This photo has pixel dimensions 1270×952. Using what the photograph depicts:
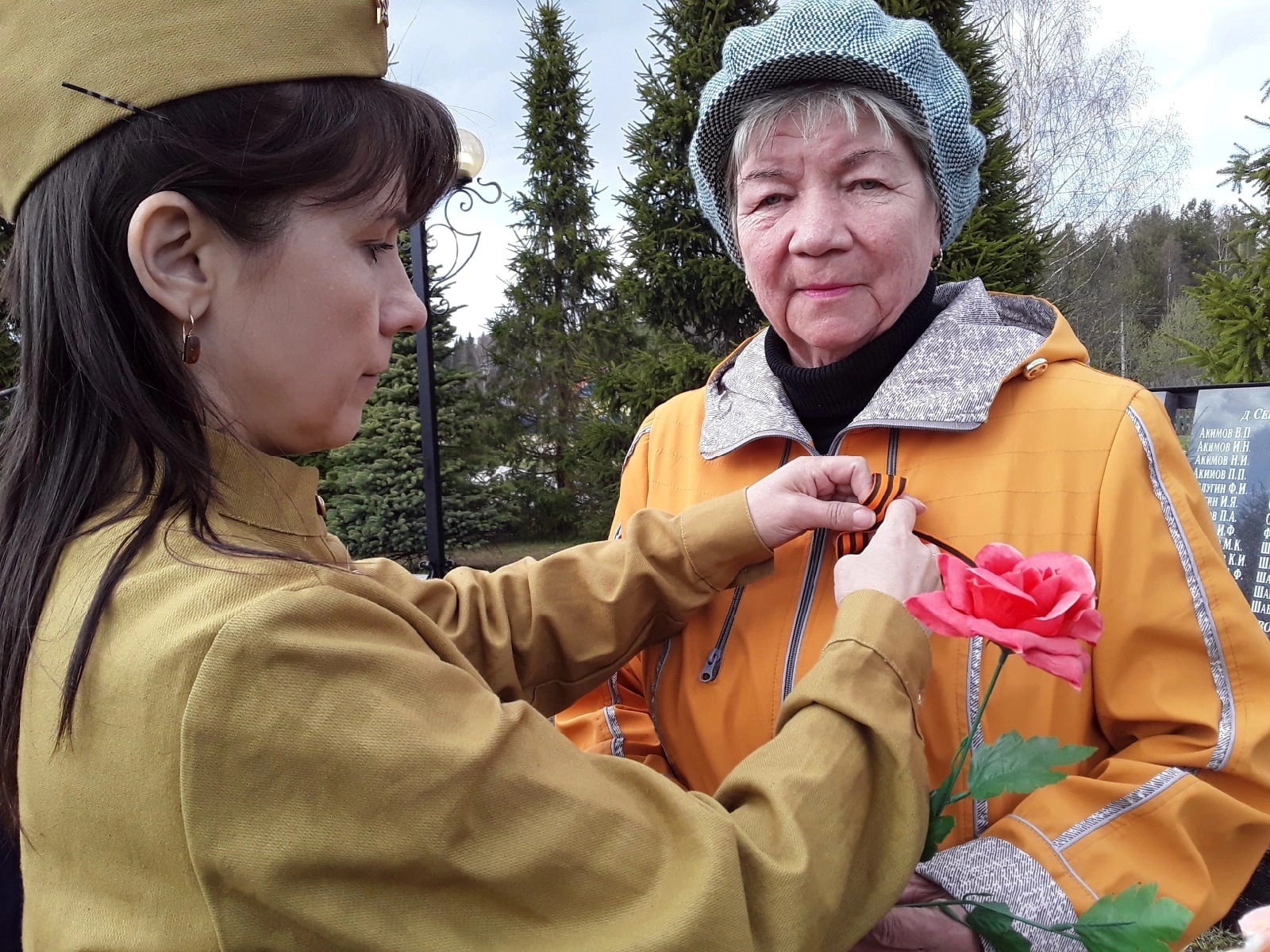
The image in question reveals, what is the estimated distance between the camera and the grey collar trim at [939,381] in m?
1.70

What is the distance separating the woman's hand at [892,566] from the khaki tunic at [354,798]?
0.26 meters

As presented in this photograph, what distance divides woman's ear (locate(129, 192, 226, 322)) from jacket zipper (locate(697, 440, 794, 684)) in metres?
1.14

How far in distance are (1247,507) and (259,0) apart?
4393mm

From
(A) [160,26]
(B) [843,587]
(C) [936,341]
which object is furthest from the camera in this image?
(C) [936,341]

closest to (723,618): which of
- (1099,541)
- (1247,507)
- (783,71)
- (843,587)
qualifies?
(843,587)

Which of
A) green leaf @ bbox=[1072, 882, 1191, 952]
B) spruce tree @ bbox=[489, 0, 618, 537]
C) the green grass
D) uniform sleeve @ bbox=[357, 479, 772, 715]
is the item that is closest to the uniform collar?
uniform sleeve @ bbox=[357, 479, 772, 715]

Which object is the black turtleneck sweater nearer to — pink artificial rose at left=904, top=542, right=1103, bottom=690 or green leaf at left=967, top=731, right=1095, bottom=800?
pink artificial rose at left=904, top=542, right=1103, bottom=690

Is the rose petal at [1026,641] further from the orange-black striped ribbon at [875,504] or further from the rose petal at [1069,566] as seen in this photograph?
Answer: the orange-black striped ribbon at [875,504]

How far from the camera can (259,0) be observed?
1.07 m

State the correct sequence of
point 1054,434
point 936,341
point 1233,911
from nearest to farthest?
point 1054,434 → point 936,341 → point 1233,911

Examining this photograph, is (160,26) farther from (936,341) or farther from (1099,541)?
(1099,541)

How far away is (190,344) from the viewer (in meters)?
1.08

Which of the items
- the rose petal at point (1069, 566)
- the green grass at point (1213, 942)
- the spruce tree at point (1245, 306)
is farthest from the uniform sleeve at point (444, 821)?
the spruce tree at point (1245, 306)

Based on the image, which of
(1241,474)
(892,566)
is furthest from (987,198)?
(892,566)
